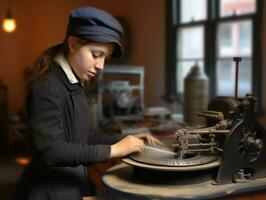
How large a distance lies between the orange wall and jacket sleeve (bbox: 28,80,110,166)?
285 cm

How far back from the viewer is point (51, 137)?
1160 millimetres

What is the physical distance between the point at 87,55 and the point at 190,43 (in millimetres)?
2680

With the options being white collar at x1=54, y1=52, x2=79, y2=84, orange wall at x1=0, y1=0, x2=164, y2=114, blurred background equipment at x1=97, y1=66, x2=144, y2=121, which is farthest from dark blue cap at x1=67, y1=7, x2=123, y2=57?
orange wall at x1=0, y1=0, x2=164, y2=114

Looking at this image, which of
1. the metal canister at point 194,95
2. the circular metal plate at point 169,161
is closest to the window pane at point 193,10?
the metal canister at point 194,95

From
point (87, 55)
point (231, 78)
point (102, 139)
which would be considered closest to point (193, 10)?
point (231, 78)

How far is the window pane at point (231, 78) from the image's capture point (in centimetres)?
320

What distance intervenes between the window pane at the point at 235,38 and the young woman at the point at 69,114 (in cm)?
211

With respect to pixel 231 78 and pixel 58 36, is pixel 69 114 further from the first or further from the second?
pixel 58 36

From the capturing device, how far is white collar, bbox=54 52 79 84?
4.26 feet

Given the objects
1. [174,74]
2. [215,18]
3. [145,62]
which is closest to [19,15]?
[145,62]

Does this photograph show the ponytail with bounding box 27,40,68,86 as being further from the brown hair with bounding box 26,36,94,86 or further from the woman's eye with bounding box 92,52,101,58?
the woman's eye with bounding box 92,52,101,58

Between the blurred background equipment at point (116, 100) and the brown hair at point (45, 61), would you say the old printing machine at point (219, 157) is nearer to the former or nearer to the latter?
the brown hair at point (45, 61)

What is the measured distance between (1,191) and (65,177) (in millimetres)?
2846

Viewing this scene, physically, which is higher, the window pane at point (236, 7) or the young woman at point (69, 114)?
the window pane at point (236, 7)
